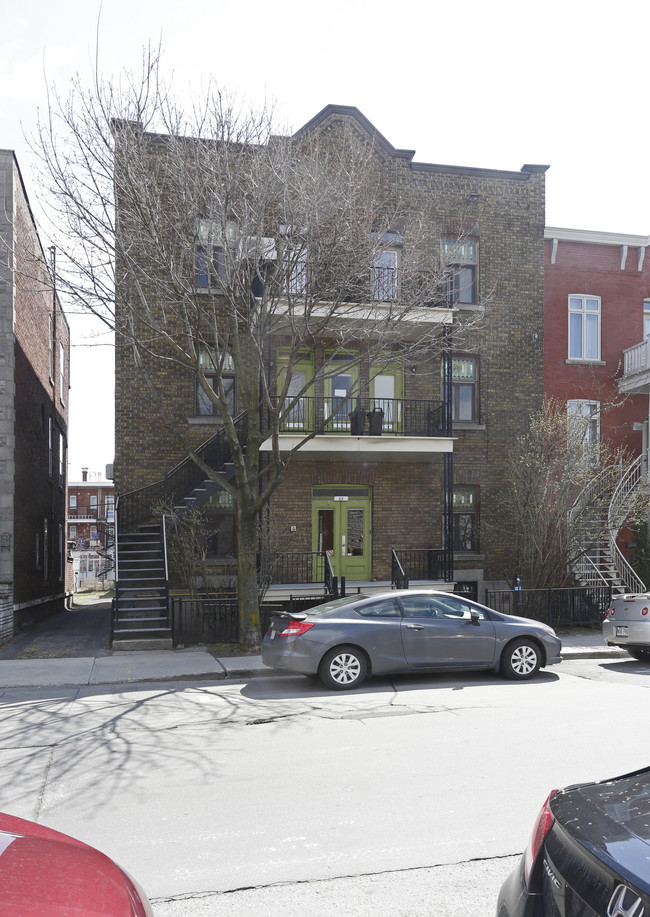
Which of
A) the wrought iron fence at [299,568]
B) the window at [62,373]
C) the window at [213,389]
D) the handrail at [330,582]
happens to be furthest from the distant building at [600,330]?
the window at [62,373]

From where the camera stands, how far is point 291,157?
46.8 feet

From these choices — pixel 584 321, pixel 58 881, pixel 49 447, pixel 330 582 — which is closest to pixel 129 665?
→ pixel 330 582

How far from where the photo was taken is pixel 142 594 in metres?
15.4

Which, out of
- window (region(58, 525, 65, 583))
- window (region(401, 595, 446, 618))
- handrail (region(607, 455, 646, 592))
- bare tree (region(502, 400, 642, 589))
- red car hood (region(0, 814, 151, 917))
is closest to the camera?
red car hood (region(0, 814, 151, 917))

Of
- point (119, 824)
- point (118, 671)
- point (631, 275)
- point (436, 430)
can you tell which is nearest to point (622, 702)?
point (119, 824)

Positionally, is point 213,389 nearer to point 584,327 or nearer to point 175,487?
point 175,487

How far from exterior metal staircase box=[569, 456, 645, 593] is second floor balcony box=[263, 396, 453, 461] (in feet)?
11.3

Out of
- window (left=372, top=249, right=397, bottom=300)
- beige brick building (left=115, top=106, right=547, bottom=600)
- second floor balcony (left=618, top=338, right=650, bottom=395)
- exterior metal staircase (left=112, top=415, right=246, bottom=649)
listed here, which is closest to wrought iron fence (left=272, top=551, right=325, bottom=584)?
beige brick building (left=115, top=106, right=547, bottom=600)

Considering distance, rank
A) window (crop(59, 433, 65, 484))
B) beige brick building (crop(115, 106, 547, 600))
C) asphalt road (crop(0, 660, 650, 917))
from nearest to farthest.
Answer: asphalt road (crop(0, 660, 650, 917)) < beige brick building (crop(115, 106, 547, 600)) < window (crop(59, 433, 65, 484))

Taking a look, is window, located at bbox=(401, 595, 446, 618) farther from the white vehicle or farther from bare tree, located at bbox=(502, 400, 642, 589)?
bare tree, located at bbox=(502, 400, 642, 589)

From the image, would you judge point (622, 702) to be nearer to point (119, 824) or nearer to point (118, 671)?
point (119, 824)

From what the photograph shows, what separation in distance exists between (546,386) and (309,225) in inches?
406

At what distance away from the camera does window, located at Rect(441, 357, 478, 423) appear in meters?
20.0

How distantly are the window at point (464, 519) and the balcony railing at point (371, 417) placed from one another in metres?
2.02
